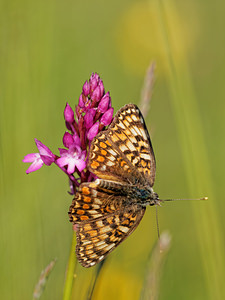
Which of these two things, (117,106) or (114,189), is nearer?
(114,189)

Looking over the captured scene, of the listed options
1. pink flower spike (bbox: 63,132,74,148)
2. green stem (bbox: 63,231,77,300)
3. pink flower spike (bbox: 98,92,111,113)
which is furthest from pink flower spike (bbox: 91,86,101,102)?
green stem (bbox: 63,231,77,300)

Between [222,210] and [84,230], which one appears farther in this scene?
[222,210]

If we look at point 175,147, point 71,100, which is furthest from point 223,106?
point 71,100

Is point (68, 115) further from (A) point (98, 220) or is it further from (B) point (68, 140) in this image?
(A) point (98, 220)

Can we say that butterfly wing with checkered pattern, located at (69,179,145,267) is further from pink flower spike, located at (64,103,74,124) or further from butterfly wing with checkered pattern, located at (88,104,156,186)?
pink flower spike, located at (64,103,74,124)

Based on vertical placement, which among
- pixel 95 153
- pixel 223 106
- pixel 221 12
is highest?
pixel 221 12

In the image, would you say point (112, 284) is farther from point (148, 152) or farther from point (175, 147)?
point (175, 147)

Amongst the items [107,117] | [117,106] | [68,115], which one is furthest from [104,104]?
[117,106]
